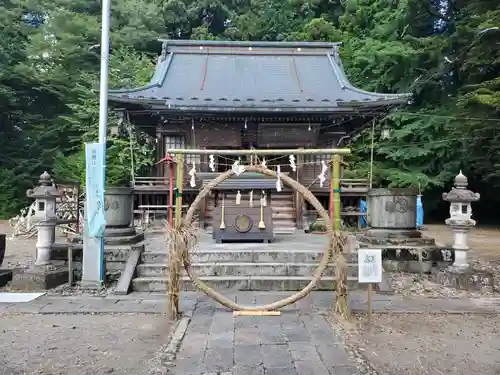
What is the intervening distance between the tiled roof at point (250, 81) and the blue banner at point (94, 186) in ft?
14.5

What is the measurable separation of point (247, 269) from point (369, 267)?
283cm

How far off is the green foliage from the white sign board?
1161cm

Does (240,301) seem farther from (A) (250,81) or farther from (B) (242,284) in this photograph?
(A) (250,81)

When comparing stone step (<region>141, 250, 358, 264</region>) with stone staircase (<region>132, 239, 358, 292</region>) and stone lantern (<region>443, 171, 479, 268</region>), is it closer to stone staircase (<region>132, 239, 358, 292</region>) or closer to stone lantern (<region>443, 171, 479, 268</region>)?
stone staircase (<region>132, 239, 358, 292</region>)

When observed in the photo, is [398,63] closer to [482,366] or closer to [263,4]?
[263,4]

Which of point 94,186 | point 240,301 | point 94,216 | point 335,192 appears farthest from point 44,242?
point 335,192

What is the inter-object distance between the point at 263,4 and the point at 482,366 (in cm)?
3053

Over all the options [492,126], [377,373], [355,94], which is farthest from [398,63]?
[377,373]

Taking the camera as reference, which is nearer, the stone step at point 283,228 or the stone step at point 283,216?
the stone step at point 283,228

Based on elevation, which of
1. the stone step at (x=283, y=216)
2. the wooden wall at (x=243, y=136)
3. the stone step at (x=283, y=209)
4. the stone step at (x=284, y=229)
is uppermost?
the wooden wall at (x=243, y=136)

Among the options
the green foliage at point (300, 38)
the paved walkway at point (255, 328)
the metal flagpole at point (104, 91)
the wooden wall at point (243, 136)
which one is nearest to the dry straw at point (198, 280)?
A: the paved walkway at point (255, 328)

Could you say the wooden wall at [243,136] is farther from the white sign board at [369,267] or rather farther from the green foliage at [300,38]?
the white sign board at [369,267]

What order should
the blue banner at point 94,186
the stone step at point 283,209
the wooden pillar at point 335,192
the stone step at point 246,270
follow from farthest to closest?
the stone step at point 283,209
the stone step at point 246,270
the blue banner at point 94,186
the wooden pillar at point 335,192

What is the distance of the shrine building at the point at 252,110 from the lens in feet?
38.1
